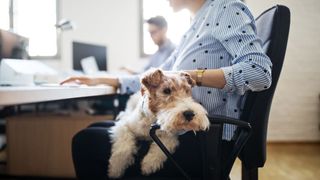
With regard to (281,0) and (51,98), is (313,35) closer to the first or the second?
(281,0)

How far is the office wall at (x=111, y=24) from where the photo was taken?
3926 millimetres

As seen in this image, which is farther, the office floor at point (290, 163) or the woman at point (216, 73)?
the office floor at point (290, 163)

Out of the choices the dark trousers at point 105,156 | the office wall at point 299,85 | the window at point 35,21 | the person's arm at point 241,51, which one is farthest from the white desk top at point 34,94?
the window at point 35,21

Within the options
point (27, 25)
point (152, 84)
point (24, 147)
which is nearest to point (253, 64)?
point (152, 84)

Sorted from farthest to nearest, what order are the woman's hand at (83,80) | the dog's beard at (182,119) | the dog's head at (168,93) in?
the woman's hand at (83,80) < the dog's head at (168,93) < the dog's beard at (182,119)

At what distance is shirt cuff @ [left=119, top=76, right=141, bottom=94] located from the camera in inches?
65.4

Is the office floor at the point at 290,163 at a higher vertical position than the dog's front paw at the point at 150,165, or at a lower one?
lower

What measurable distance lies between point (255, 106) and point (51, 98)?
2.03 ft

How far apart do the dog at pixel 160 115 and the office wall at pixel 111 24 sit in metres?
2.89

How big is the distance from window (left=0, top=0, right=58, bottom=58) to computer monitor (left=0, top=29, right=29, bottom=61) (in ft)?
7.11

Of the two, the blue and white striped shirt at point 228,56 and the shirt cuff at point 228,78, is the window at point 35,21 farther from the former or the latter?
the shirt cuff at point 228,78

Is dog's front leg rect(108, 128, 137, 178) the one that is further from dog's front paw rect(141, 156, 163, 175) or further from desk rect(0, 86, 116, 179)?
desk rect(0, 86, 116, 179)

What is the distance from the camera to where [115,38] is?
395 cm

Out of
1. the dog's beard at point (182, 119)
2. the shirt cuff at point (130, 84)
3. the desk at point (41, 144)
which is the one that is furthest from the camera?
the desk at point (41, 144)
